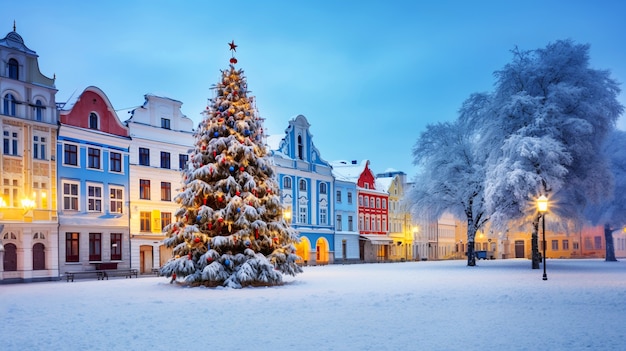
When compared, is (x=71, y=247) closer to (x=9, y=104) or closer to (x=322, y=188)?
(x=9, y=104)

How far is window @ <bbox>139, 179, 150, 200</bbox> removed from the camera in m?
45.3

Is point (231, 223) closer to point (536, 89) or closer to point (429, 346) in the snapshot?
point (429, 346)

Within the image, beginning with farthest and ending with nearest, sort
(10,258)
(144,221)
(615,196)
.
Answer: (615,196)
(144,221)
(10,258)

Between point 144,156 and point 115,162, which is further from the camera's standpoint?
point 144,156

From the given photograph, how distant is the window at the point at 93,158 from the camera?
1626 inches

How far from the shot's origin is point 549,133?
1500 inches

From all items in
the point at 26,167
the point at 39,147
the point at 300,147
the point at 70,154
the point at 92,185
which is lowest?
the point at 92,185

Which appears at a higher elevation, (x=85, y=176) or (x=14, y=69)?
(x=14, y=69)

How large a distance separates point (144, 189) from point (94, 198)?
474 centimetres

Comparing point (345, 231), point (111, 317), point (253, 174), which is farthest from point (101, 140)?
→ point (345, 231)

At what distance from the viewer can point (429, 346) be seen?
10.7 meters

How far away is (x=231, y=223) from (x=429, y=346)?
16900 millimetres

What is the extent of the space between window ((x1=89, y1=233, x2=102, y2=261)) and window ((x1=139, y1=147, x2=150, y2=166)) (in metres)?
6.49

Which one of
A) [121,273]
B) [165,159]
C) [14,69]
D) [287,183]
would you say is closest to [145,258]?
[121,273]
